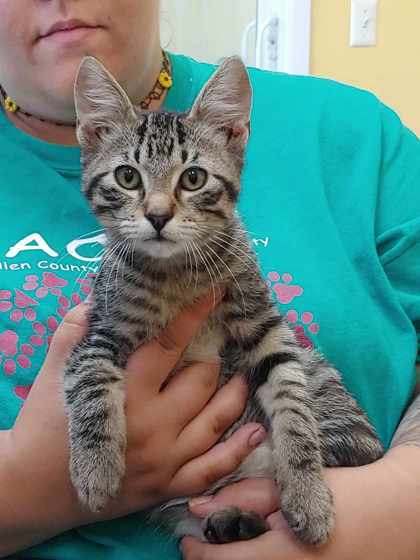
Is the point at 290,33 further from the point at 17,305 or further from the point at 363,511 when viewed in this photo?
the point at 363,511

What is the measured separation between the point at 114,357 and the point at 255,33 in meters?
1.86

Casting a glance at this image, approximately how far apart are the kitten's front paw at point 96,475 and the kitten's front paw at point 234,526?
15 centimetres

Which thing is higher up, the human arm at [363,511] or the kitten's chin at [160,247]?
the kitten's chin at [160,247]

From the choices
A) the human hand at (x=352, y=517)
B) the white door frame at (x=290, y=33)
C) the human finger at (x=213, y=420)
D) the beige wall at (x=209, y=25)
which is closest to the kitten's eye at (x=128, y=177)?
the human finger at (x=213, y=420)

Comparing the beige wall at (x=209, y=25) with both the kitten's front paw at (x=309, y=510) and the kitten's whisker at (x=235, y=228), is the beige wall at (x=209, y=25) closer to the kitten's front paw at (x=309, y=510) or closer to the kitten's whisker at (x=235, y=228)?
the kitten's whisker at (x=235, y=228)

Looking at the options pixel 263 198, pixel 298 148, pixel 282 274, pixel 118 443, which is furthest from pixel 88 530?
pixel 298 148

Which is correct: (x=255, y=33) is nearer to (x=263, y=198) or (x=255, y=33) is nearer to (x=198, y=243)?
(x=263, y=198)

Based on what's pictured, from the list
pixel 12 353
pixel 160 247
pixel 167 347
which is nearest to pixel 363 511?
pixel 167 347

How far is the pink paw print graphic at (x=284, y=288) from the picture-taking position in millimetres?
1129

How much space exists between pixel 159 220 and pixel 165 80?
0.49 metres

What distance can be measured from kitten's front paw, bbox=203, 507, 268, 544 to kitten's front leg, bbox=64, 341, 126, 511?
0.16m

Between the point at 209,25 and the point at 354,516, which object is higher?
the point at 209,25

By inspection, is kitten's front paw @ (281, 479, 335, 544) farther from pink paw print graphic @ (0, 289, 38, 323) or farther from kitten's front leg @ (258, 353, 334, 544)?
pink paw print graphic @ (0, 289, 38, 323)

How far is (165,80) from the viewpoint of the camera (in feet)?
4.25
